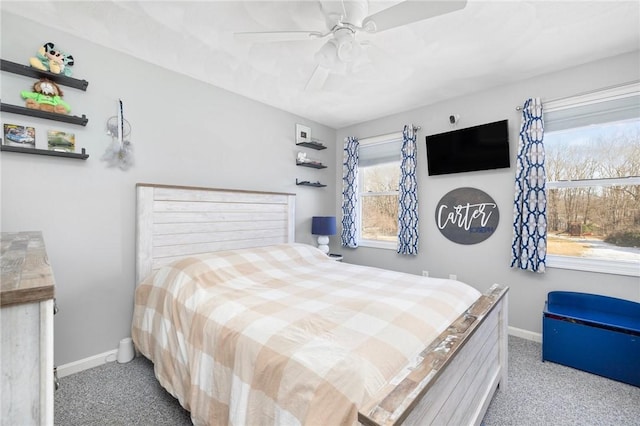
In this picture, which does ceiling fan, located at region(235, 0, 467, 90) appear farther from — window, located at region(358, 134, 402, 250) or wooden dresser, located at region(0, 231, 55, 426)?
window, located at region(358, 134, 402, 250)

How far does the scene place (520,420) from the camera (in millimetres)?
1676

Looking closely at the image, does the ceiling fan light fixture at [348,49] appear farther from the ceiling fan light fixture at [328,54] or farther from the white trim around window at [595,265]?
the white trim around window at [595,265]

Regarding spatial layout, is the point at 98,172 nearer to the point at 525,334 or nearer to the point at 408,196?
the point at 408,196

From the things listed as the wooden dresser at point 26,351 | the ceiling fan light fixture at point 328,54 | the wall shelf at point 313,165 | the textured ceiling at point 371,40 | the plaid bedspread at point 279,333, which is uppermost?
the textured ceiling at point 371,40

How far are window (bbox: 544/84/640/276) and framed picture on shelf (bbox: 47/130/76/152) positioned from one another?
416cm

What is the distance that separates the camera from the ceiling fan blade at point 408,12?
1.40 meters

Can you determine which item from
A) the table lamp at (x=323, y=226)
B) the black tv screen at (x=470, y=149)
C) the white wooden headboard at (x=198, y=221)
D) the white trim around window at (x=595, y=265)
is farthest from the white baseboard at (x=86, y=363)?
the white trim around window at (x=595, y=265)

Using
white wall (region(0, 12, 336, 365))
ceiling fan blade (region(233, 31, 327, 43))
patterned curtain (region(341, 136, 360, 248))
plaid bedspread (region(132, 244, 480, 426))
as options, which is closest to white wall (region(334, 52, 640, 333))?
patterned curtain (region(341, 136, 360, 248))

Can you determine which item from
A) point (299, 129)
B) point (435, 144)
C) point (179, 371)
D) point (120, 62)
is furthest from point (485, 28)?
point (179, 371)

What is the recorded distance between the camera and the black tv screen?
2.86 metres

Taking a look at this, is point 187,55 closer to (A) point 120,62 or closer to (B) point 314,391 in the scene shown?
(A) point 120,62

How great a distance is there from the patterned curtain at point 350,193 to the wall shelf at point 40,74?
9.77ft

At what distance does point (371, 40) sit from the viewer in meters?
2.13

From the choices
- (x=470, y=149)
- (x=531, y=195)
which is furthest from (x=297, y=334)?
(x=470, y=149)
